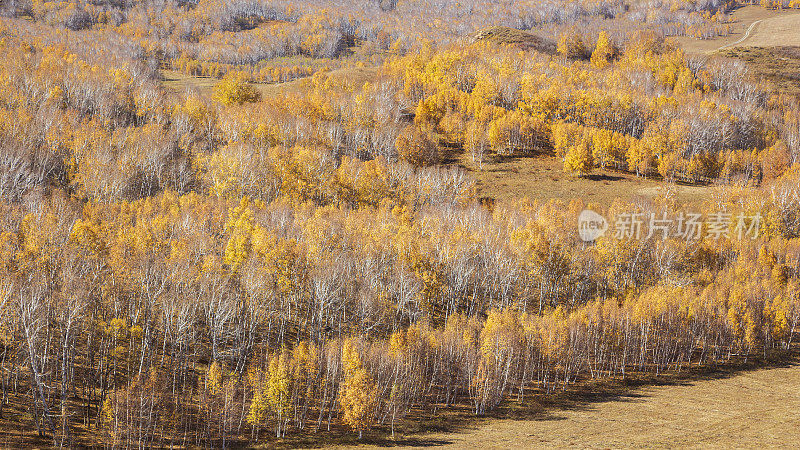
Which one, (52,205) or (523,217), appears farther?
(523,217)

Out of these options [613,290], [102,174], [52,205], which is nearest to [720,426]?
[613,290]

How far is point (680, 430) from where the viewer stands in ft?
205

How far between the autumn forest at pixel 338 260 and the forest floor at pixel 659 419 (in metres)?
Result: 3.52

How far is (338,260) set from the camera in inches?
2995

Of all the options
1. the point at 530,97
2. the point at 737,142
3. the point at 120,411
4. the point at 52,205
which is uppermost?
the point at 530,97

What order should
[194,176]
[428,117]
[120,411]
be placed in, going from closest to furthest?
[120,411]
[194,176]
[428,117]

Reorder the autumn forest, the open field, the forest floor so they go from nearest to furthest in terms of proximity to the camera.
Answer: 1. the autumn forest
2. the forest floor
3. the open field

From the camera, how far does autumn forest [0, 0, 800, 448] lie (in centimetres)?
5791

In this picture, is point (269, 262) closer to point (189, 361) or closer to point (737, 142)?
point (189, 361)

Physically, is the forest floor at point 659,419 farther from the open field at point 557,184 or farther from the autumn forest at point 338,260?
the open field at point 557,184

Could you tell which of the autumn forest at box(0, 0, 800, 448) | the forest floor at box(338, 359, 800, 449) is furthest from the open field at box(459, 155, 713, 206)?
the forest floor at box(338, 359, 800, 449)

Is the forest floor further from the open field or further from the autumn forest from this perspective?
the open field

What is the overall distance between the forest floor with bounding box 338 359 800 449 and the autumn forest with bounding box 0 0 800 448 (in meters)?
3.52

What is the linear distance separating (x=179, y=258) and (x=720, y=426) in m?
63.9
